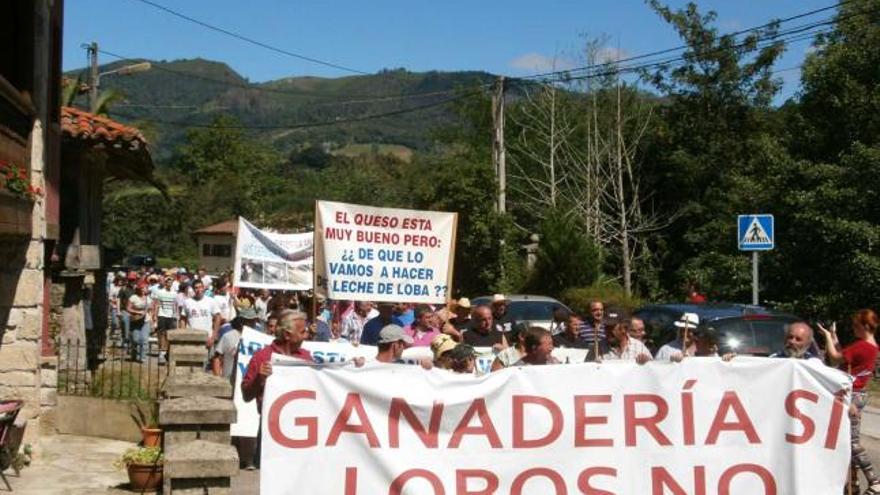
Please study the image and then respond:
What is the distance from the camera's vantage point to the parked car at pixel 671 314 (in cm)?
1534

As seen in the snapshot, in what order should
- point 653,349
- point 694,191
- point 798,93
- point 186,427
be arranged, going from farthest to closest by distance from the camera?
point 694,191 < point 798,93 < point 653,349 < point 186,427

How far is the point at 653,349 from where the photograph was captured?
15.6 metres

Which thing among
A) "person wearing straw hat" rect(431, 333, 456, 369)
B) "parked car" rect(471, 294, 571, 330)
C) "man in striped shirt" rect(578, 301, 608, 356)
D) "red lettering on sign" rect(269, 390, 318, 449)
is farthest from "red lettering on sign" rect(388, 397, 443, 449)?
"parked car" rect(471, 294, 571, 330)

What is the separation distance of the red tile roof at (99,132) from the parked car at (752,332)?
25.6ft

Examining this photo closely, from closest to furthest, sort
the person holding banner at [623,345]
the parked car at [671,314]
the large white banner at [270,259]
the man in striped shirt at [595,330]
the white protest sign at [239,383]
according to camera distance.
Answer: the person holding banner at [623,345] < the white protest sign at [239,383] < the man in striped shirt at [595,330] < the parked car at [671,314] < the large white banner at [270,259]

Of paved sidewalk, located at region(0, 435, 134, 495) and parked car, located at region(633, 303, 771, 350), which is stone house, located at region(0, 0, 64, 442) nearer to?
paved sidewalk, located at region(0, 435, 134, 495)

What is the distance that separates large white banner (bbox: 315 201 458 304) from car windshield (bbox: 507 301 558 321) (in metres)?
10.7

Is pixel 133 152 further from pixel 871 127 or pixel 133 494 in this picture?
pixel 871 127

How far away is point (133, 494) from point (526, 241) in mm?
32072

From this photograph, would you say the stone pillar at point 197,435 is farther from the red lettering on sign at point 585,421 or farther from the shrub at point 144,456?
the red lettering on sign at point 585,421

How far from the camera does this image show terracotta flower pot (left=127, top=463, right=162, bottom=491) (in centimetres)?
971

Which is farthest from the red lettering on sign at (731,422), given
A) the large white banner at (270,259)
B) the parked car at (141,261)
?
the parked car at (141,261)

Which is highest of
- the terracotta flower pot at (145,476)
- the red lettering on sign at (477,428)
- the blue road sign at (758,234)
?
the blue road sign at (758,234)

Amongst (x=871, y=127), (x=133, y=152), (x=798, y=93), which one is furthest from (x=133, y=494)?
(x=798, y=93)
